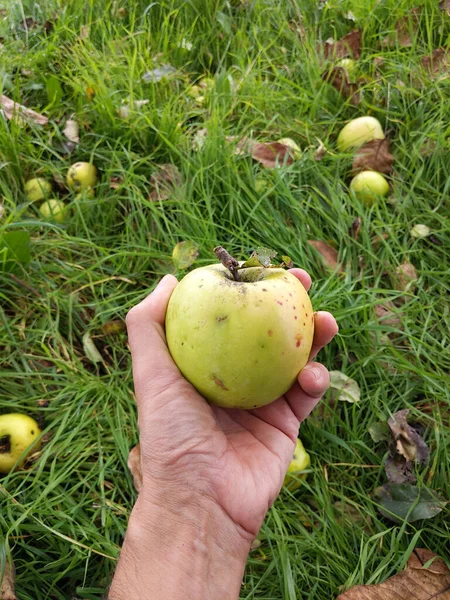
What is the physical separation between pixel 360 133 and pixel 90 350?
1918 millimetres

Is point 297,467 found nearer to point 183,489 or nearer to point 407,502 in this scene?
point 407,502

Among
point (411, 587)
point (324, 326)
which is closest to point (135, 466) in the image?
point (324, 326)

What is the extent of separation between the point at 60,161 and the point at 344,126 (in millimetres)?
1717

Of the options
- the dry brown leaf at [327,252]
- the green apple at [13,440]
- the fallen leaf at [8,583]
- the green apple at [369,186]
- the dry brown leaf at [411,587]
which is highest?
the green apple at [369,186]

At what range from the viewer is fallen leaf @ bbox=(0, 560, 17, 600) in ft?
5.43

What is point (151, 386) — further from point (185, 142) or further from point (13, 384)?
point (185, 142)

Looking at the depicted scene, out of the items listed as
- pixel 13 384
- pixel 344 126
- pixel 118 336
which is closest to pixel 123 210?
pixel 118 336

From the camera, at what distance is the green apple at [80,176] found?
2830 millimetres

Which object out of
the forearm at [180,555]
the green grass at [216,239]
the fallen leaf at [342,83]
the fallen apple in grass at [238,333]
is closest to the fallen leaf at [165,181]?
the green grass at [216,239]

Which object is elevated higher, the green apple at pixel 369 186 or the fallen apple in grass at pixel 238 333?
the fallen apple in grass at pixel 238 333

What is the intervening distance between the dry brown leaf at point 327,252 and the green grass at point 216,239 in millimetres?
53

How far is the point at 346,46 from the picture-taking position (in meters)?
3.44

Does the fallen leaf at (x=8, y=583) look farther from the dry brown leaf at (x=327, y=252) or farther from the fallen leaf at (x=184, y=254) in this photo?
the dry brown leaf at (x=327, y=252)

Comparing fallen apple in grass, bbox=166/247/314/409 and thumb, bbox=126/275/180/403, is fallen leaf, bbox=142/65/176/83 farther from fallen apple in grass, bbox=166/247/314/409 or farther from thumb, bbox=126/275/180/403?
fallen apple in grass, bbox=166/247/314/409
